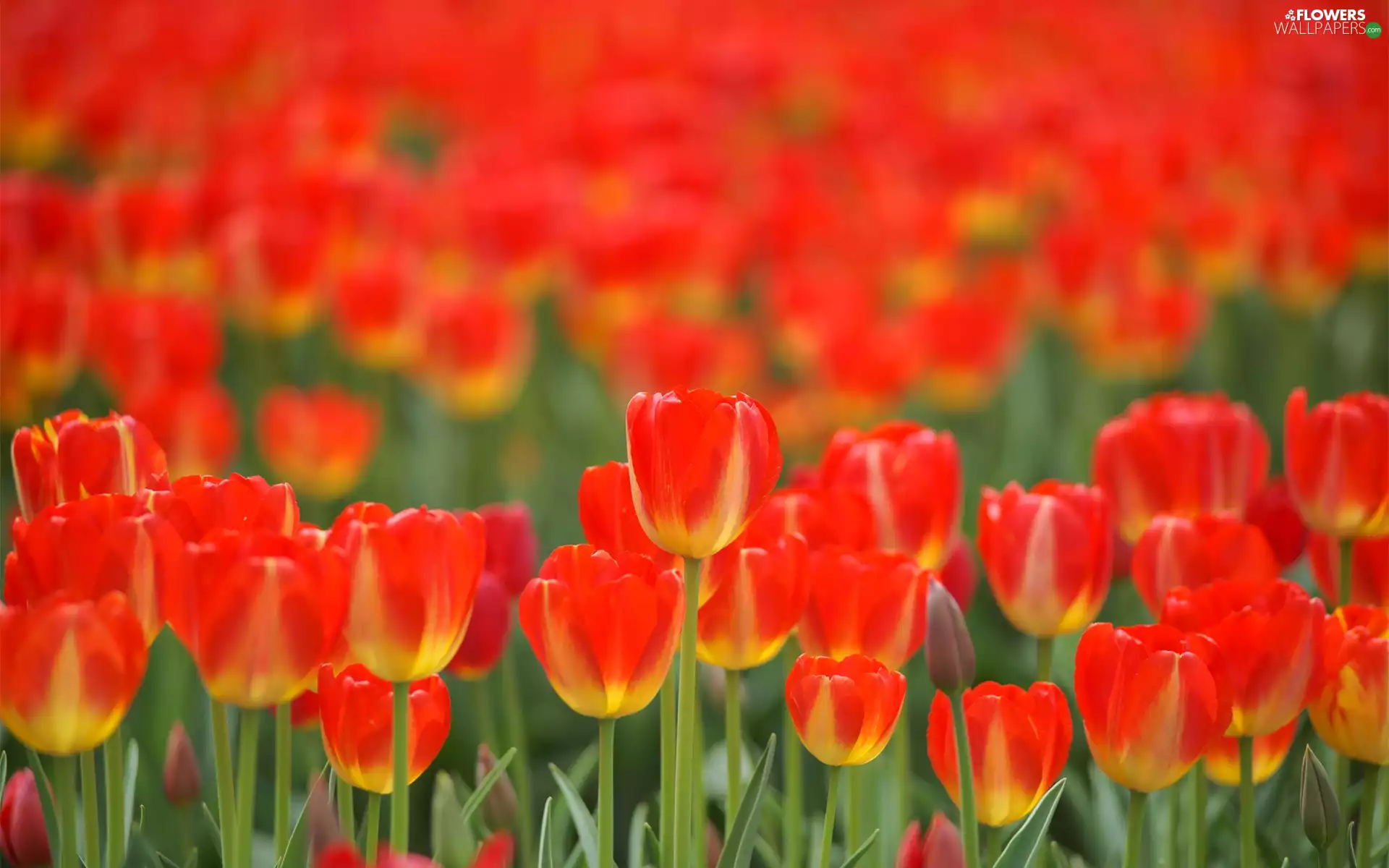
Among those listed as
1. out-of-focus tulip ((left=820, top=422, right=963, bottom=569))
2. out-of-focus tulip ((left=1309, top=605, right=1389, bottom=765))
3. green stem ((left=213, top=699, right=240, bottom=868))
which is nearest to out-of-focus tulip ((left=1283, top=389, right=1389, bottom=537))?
out-of-focus tulip ((left=1309, top=605, right=1389, bottom=765))

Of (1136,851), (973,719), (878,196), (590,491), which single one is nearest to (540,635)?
(590,491)

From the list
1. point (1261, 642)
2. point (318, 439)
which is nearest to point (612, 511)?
point (1261, 642)

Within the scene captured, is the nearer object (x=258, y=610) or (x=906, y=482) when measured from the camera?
(x=258, y=610)

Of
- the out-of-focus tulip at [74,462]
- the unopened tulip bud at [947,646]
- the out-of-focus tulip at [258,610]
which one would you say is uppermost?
the out-of-focus tulip at [74,462]

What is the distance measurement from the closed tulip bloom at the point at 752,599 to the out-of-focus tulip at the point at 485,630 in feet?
0.68

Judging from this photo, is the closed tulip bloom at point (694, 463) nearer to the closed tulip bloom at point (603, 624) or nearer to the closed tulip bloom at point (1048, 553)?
the closed tulip bloom at point (603, 624)

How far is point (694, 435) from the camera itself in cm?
79

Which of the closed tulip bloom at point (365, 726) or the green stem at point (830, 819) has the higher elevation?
the closed tulip bloom at point (365, 726)

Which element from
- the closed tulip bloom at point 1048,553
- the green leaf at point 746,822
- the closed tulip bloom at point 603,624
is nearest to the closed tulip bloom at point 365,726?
the closed tulip bloom at point 603,624

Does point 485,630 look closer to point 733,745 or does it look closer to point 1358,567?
point 733,745

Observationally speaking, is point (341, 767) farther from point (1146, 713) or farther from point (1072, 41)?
point (1072, 41)

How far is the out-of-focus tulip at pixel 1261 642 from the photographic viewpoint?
830 millimetres

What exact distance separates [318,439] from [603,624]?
1.35m

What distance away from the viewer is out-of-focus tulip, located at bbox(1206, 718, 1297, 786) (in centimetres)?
96
